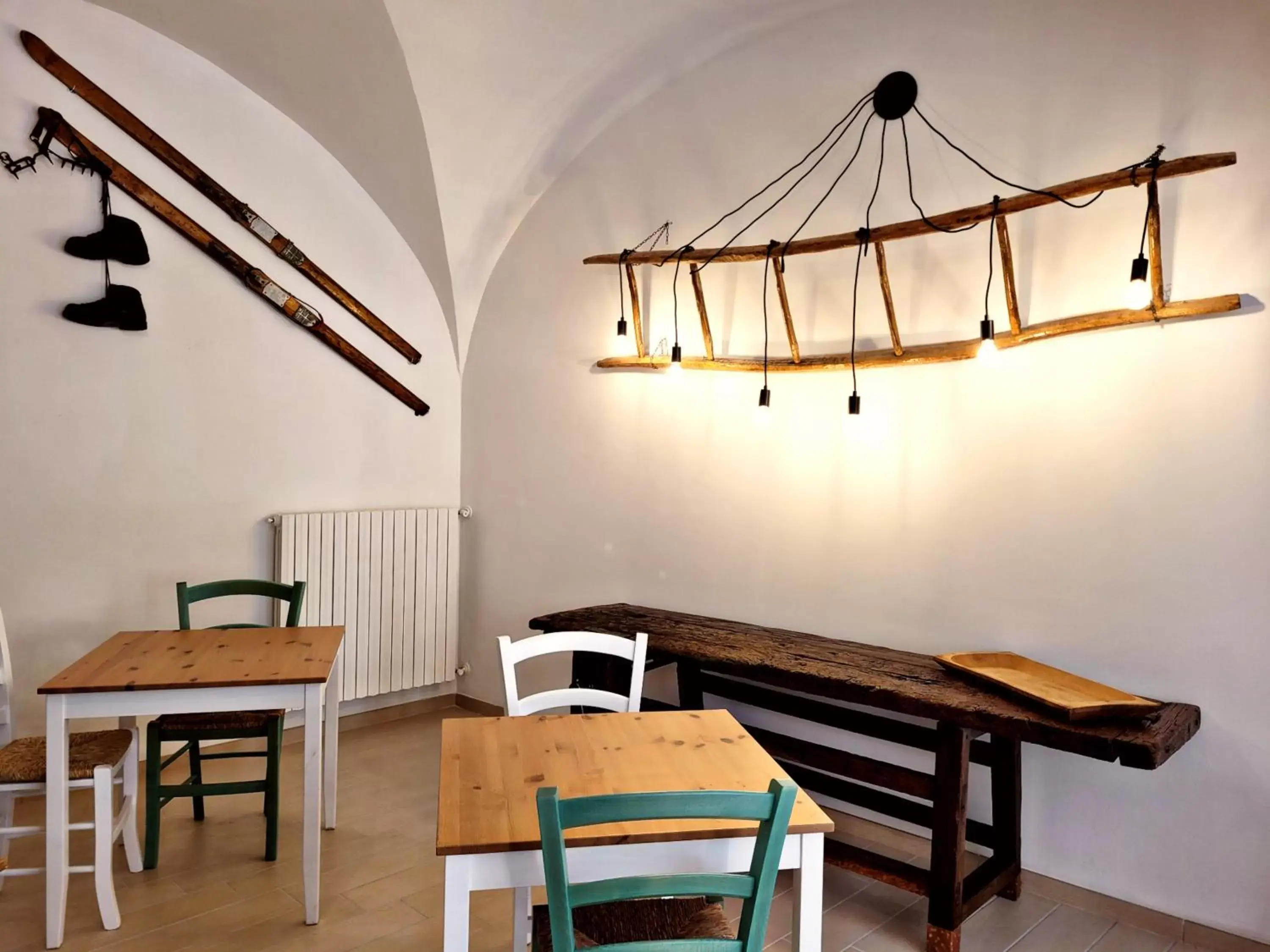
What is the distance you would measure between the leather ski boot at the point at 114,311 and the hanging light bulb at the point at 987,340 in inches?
125

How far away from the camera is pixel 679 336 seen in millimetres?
3736

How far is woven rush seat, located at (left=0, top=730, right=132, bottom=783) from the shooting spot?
→ 2.40 meters

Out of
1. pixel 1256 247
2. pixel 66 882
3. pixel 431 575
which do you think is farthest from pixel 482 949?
pixel 1256 247

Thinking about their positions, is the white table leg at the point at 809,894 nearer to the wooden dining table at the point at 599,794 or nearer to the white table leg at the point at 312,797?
the wooden dining table at the point at 599,794

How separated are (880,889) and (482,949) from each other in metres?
1.24

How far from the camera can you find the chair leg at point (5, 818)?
8.43ft

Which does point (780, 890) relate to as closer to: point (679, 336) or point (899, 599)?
point (899, 599)

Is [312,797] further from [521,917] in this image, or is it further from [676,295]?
[676,295]

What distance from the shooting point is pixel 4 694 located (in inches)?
104

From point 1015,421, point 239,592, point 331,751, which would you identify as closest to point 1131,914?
point 1015,421

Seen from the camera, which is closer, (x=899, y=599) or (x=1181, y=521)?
(x=1181, y=521)

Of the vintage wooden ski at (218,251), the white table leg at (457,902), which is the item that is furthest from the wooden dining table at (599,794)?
the vintage wooden ski at (218,251)

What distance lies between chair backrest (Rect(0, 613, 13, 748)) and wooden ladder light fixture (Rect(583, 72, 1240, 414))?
2.36m

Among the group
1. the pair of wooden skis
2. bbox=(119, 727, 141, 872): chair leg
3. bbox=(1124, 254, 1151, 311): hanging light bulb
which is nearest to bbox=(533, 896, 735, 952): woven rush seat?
bbox=(119, 727, 141, 872): chair leg
